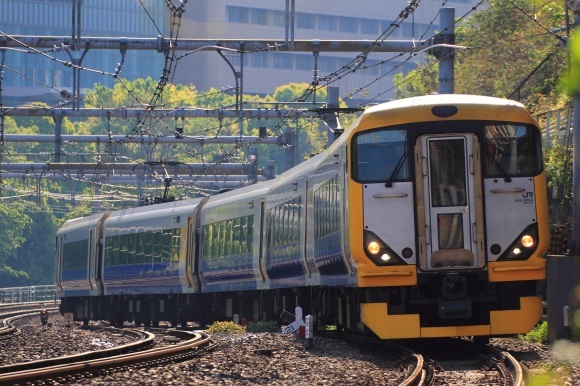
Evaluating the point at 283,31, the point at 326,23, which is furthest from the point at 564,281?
the point at 283,31

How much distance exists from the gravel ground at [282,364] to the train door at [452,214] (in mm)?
1221

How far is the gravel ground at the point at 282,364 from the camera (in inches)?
464

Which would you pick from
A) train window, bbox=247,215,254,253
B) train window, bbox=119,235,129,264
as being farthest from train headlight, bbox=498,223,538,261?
train window, bbox=119,235,129,264

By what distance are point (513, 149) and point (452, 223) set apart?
3.91ft

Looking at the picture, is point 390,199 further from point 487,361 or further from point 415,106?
point 487,361

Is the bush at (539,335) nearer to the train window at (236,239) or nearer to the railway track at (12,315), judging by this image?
the railway track at (12,315)

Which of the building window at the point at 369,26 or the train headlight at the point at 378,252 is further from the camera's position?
the building window at the point at 369,26

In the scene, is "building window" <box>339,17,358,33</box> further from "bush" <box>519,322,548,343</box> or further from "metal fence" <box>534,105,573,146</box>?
"bush" <box>519,322,548,343</box>

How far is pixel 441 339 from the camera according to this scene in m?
17.2

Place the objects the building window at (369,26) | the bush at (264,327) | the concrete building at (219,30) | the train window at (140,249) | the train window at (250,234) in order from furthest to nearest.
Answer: the building window at (369,26) < the concrete building at (219,30) < the train window at (140,249) < the train window at (250,234) < the bush at (264,327)

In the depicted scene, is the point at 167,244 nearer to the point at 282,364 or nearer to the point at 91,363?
the point at 282,364

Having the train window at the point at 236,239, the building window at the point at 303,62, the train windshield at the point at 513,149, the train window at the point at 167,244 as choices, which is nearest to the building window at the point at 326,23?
the building window at the point at 303,62

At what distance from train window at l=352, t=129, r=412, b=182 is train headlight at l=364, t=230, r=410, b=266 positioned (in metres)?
0.68

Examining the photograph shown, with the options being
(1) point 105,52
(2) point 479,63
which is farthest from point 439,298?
(1) point 105,52
